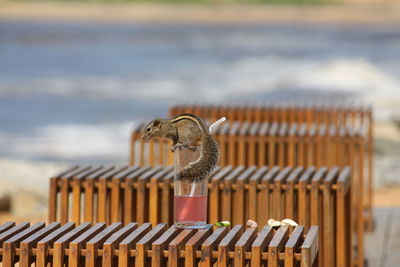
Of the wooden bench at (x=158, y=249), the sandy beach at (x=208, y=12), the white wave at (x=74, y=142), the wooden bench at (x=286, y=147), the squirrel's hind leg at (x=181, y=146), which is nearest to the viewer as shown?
the wooden bench at (x=158, y=249)

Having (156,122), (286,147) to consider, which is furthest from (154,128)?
(286,147)

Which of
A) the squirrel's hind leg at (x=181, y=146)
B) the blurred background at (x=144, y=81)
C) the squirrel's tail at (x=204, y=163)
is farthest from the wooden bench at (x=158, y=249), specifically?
the blurred background at (x=144, y=81)

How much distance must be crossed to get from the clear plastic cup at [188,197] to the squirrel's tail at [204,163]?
0.12ft

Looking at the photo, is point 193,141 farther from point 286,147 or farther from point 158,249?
point 286,147

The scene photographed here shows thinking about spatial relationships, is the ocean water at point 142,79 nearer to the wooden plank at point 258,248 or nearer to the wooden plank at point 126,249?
the wooden plank at point 126,249

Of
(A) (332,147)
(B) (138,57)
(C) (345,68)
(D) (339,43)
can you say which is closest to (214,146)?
(A) (332,147)

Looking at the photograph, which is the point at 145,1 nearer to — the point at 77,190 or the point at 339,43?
the point at 339,43

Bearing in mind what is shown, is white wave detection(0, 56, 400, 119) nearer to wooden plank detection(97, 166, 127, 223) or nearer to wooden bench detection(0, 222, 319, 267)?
wooden plank detection(97, 166, 127, 223)

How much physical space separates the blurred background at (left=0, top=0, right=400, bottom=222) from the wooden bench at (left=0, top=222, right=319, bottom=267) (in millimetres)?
7993

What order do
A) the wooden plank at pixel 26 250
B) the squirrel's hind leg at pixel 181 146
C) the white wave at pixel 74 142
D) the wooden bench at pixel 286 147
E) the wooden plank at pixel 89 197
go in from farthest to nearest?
the white wave at pixel 74 142, the wooden bench at pixel 286 147, the wooden plank at pixel 89 197, the squirrel's hind leg at pixel 181 146, the wooden plank at pixel 26 250

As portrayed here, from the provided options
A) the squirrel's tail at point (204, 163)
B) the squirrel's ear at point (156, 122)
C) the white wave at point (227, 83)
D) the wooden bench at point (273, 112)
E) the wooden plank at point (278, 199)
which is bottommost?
the wooden plank at point (278, 199)

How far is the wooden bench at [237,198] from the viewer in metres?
7.53

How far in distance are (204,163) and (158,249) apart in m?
0.77

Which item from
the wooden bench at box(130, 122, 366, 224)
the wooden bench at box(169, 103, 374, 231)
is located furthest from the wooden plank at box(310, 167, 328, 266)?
the wooden bench at box(169, 103, 374, 231)
